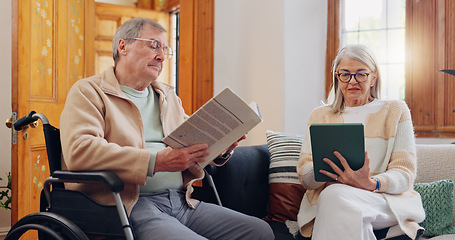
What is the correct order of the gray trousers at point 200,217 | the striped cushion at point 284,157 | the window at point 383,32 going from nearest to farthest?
the gray trousers at point 200,217
the striped cushion at point 284,157
the window at point 383,32

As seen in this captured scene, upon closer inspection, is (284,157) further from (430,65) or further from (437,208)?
(430,65)

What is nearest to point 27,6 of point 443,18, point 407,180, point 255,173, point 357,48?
point 255,173

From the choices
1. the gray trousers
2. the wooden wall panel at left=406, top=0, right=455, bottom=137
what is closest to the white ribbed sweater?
the gray trousers

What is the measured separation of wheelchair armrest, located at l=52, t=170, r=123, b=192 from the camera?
59.6 inches

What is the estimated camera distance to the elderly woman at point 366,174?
67.6 inches

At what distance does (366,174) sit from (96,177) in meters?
1.00

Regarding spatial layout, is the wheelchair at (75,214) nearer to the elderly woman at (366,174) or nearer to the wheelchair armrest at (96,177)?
the wheelchair armrest at (96,177)

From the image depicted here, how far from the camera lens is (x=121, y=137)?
1.78m

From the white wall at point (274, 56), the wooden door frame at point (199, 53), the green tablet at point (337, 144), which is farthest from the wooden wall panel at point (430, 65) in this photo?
the green tablet at point (337, 144)

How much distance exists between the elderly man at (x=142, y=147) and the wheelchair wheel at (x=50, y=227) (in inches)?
6.2

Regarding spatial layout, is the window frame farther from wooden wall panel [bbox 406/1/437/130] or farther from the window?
the window

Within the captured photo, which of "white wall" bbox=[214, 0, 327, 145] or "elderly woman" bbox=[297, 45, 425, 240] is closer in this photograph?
"elderly woman" bbox=[297, 45, 425, 240]

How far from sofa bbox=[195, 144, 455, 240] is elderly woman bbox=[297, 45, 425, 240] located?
0.57ft

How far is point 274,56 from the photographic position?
3623 mm
